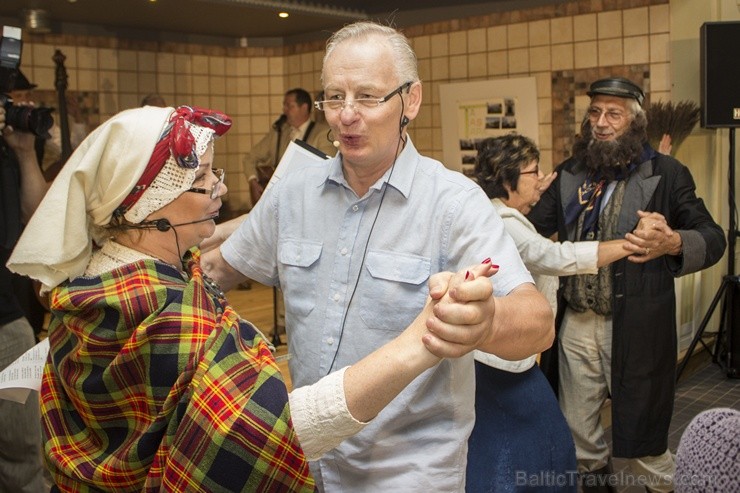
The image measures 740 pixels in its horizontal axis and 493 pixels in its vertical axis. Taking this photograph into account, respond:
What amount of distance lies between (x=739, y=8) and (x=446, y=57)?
216cm

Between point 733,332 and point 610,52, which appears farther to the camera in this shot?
point 610,52

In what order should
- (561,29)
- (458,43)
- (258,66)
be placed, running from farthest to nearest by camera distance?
(258,66) < (458,43) < (561,29)

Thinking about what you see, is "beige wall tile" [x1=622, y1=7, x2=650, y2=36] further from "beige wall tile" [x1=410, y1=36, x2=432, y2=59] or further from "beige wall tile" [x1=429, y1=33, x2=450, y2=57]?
"beige wall tile" [x1=410, y1=36, x2=432, y2=59]

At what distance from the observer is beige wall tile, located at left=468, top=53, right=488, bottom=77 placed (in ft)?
Result: 19.7

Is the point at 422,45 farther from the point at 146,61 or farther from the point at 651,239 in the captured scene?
the point at 651,239

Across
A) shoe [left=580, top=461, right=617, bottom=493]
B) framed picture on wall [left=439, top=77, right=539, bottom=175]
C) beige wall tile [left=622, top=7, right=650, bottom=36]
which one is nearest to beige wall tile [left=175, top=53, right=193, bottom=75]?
framed picture on wall [left=439, top=77, right=539, bottom=175]

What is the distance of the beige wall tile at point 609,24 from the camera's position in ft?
17.2

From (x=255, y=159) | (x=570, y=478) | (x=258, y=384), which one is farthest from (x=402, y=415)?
(x=255, y=159)

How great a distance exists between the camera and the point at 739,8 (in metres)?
5.04

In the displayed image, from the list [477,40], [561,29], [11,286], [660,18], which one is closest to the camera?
[11,286]

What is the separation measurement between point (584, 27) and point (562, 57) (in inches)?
10.1

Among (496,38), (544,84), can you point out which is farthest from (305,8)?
(544,84)

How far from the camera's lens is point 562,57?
554cm

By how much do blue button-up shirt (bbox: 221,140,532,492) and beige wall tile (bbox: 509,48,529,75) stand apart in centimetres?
435
